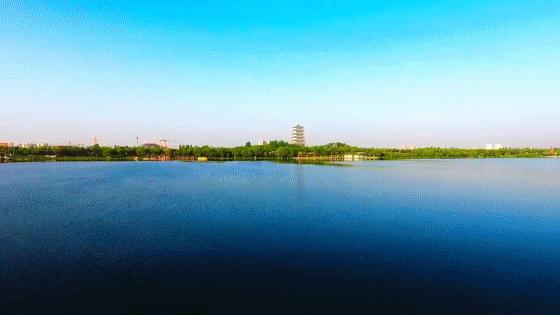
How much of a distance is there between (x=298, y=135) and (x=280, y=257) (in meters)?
169

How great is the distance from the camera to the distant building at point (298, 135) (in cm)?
18038

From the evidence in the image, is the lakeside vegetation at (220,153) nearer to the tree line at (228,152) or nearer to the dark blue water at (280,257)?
the tree line at (228,152)

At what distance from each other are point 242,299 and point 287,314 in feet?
4.52

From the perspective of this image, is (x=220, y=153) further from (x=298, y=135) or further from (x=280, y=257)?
(x=280, y=257)

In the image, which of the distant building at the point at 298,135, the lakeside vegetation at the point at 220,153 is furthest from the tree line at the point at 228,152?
the distant building at the point at 298,135

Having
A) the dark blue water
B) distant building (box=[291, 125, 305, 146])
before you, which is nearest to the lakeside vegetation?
distant building (box=[291, 125, 305, 146])

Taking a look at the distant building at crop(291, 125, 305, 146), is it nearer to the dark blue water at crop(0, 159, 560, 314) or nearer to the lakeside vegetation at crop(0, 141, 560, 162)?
the lakeside vegetation at crop(0, 141, 560, 162)

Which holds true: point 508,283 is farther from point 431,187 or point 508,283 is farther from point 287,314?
point 431,187

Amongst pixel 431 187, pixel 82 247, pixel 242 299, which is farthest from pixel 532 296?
pixel 431 187

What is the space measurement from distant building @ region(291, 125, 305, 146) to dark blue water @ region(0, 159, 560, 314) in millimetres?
157790

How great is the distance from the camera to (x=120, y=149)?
105 m

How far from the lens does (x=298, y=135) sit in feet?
592

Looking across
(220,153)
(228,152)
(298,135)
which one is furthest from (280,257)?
(298,135)

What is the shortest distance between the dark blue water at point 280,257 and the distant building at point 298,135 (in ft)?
518
